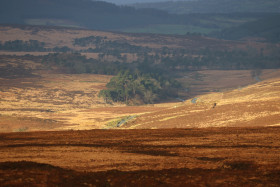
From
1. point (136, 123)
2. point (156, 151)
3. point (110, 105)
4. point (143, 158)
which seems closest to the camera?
point (143, 158)

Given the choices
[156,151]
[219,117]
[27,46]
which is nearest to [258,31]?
[27,46]

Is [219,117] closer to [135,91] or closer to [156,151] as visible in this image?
[156,151]

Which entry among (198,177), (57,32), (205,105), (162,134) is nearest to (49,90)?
(205,105)

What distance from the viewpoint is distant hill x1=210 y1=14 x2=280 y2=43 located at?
163538mm

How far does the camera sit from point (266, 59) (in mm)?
112750

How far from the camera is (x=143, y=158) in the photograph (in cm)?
1266

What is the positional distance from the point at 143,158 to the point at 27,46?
119 metres

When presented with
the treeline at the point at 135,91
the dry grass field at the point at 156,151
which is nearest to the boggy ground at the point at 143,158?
the dry grass field at the point at 156,151

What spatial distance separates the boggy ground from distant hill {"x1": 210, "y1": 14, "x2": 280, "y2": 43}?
15032cm

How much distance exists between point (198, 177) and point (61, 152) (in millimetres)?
5200

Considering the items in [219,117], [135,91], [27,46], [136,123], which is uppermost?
[27,46]

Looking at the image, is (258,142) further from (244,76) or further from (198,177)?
(244,76)

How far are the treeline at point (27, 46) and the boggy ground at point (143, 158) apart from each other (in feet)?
360

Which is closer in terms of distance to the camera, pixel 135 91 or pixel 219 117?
→ pixel 219 117
